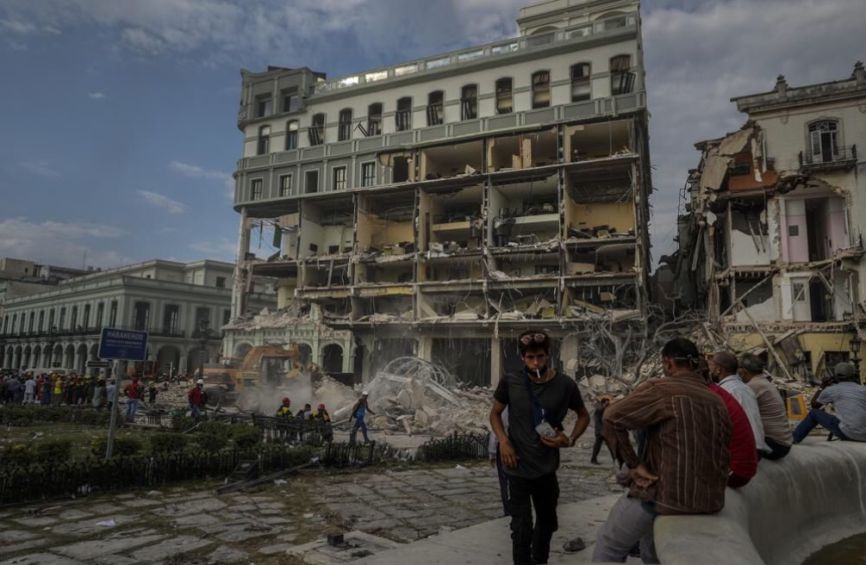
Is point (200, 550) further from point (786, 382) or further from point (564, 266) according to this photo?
point (564, 266)

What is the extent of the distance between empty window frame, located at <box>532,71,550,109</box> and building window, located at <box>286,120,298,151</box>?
1783 centimetres

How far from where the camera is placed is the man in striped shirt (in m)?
3.14

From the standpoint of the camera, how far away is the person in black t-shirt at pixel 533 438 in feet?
12.5

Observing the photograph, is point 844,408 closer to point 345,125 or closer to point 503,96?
point 503,96

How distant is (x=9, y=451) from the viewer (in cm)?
821

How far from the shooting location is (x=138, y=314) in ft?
176

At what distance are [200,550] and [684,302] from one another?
36.4 metres

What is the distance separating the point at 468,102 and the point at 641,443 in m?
35.4

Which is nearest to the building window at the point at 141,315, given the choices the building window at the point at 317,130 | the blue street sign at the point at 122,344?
the building window at the point at 317,130

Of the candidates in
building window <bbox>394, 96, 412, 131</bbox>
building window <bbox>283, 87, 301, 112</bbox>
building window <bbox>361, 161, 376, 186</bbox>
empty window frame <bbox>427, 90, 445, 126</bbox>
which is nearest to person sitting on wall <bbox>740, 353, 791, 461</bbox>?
empty window frame <bbox>427, 90, 445, 126</bbox>

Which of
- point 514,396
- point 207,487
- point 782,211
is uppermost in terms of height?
point 782,211

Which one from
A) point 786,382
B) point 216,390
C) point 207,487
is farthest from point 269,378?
point 786,382

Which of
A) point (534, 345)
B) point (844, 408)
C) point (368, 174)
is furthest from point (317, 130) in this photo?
point (534, 345)

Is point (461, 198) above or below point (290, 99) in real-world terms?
below
